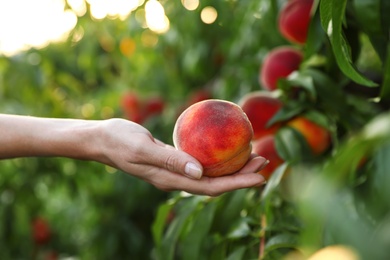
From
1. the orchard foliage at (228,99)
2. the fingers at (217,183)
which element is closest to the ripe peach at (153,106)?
the orchard foliage at (228,99)

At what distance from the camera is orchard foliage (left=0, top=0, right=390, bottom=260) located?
0.66 meters

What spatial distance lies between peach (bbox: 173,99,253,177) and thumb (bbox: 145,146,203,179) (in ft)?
0.06

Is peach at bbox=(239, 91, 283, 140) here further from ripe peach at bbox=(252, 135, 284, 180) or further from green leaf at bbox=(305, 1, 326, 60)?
green leaf at bbox=(305, 1, 326, 60)

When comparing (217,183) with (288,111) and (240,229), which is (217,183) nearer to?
(240,229)

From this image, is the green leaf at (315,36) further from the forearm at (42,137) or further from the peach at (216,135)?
the forearm at (42,137)

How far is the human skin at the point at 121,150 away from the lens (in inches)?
31.2

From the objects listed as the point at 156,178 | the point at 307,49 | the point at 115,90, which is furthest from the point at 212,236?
the point at 115,90

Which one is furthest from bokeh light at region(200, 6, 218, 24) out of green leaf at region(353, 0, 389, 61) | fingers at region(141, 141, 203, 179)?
fingers at region(141, 141, 203, 179)

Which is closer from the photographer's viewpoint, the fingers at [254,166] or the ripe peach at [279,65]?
the fingers at [254,166]

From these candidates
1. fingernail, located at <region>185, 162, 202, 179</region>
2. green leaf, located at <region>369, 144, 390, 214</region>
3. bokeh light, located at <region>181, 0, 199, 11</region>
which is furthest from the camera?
bokeh light, located at <region>181, 0, 199, 11</region>

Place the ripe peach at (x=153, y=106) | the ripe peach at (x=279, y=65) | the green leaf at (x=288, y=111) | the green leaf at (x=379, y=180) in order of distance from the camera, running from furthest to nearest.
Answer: the ripe peach at (x=153, y=106) < the ripe peach at (x=279, y=65) < the green leaf at (x=288, y=111) < the green leaf at (x=379, y=180)

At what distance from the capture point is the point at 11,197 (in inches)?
79.3

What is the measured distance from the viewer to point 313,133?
106cm

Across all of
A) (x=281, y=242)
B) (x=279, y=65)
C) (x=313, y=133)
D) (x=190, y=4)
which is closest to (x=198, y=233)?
(x=281, y=242)
